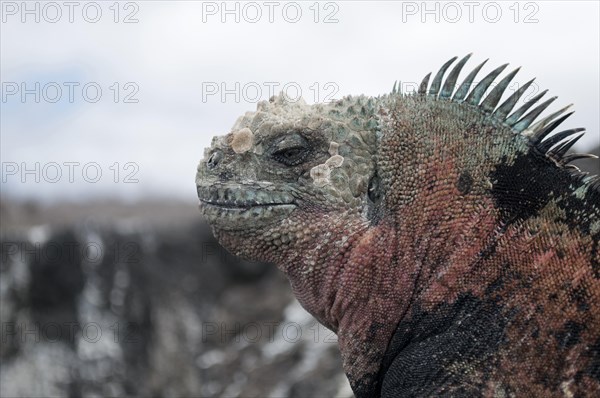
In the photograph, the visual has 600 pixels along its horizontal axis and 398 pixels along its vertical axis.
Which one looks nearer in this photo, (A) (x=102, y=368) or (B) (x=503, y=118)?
(B) (x=503, y=118)

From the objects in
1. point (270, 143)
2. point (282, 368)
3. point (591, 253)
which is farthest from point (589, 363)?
point (282, 368)

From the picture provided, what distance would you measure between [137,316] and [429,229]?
8.87 metres

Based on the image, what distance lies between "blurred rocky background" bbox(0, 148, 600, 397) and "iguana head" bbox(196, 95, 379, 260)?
17.5ft

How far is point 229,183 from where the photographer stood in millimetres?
3721

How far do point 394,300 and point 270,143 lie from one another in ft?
2.93

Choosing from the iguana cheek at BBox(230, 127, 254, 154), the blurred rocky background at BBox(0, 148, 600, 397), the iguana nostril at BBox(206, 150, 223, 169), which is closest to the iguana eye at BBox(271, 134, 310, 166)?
the iguana cheek at BBox(230, 127, 254, 154)

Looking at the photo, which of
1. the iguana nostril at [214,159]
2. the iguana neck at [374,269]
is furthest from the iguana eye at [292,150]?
the iguana neck at [374,269]

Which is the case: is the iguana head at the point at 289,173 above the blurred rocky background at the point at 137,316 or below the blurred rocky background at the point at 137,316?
above

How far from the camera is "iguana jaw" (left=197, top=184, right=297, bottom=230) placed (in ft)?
12.0

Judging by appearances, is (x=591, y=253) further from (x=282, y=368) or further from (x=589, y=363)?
(x=282, y=368)

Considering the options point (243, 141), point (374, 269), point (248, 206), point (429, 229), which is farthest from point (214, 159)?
point (429, 229)

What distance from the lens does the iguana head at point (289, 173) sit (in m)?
3.62

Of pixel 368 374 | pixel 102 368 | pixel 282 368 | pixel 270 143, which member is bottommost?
pixel 102 368

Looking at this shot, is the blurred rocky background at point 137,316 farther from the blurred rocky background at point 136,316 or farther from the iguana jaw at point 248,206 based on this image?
the iguana jaw at point 248,206
